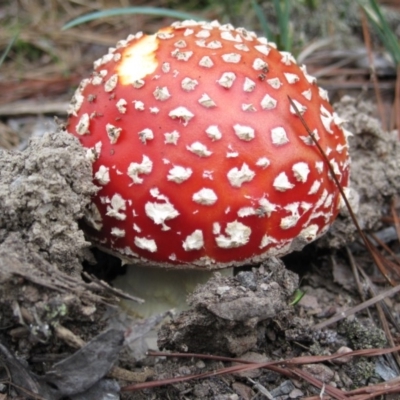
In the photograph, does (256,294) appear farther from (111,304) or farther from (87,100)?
(87,100)

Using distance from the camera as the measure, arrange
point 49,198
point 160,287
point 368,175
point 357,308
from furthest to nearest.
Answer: point 368,175, point 160,287, point 357,308, point 49,198

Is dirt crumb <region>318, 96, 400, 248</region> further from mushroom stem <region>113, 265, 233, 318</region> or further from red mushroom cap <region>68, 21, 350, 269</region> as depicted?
mushroom stem <region>113, 265, 233, 318</region>

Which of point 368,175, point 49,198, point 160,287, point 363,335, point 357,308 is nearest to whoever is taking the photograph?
point 49,198

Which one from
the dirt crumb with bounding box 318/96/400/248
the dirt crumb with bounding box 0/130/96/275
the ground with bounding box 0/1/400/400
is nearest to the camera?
the ground with bounding box 0/1/400/400

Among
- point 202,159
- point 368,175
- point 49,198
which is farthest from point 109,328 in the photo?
point 368,175

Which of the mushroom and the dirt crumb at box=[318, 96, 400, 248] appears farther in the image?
the dirt crumb at box=[318, 96, 400, 248]

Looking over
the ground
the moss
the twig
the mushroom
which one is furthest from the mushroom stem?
the moss

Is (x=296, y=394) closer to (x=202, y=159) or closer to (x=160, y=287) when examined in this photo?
(x=160, y=287)
